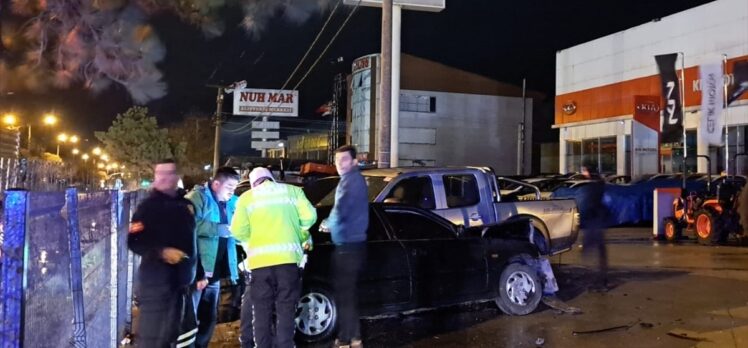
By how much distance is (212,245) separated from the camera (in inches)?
239

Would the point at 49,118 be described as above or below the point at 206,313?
above

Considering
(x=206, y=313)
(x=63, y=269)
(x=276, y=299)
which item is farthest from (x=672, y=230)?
(x=63, y=269)

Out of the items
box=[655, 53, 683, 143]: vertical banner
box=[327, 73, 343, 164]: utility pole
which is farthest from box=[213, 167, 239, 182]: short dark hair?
box=[327, 73, 343, 164]: utility pole

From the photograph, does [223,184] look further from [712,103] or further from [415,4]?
[712,103]

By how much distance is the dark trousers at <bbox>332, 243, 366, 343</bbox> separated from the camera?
20.2 feet

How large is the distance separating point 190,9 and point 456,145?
42.4 m

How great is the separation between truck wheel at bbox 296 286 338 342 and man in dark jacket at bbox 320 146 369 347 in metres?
0.47

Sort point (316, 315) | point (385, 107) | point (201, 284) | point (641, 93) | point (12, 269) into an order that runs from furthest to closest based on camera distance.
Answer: point (641, 93) < point (385, 107) < point (316, 315) < point (201, 284) < point (12, 269)

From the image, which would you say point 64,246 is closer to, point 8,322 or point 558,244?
point 8,322

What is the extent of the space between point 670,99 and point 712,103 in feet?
13.1

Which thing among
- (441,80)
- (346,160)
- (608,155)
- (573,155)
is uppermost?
(441,80)

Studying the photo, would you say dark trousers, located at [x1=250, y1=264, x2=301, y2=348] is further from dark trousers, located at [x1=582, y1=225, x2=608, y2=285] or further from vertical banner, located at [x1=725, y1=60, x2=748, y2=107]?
vertical banner, located at [x1=725, y1=60, x2=748, y2=107]

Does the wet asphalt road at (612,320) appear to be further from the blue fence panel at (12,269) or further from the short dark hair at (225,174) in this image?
the blue fence panel at (12,269)

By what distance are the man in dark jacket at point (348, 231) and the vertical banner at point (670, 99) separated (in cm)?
2855
